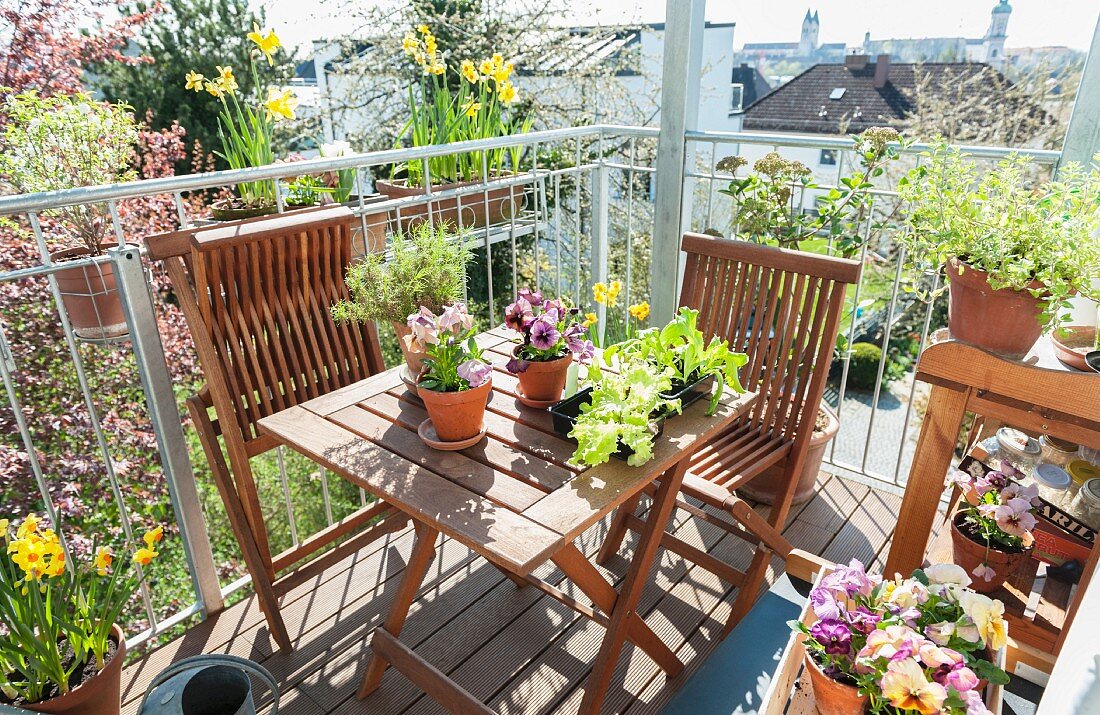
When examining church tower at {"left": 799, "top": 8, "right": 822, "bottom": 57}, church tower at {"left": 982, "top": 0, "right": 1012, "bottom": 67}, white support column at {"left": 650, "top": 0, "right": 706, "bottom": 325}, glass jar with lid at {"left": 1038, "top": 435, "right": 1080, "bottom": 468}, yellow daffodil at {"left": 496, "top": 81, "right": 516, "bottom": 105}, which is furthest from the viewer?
church tower at {"left": 799, "top": 8, "right": 822, "bottom": 57}

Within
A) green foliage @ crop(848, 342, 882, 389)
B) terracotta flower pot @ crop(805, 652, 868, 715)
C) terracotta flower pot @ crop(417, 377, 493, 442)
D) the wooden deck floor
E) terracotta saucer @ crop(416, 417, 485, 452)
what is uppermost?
terracotta flower pot @ crop(417, 377, 493, 442)

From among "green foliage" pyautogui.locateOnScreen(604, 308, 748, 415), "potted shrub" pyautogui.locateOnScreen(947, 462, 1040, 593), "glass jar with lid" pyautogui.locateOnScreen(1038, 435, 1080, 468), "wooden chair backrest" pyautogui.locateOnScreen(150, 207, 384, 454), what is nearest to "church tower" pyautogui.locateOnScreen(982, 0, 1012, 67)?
"glass jar with lid" pyautogui.locateOnScreen(1038, 435, 1080, 468)

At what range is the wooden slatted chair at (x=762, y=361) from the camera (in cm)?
221

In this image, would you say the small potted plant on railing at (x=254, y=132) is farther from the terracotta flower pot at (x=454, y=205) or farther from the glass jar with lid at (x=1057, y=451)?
the glass jar with lid at (x=1057, y=451)

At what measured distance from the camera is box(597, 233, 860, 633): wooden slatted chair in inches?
87.0

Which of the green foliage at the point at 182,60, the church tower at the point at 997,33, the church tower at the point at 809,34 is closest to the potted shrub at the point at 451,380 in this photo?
the church tower at the point at 997,33

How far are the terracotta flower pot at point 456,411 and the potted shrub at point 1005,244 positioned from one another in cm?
121

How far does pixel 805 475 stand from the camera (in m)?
2.84

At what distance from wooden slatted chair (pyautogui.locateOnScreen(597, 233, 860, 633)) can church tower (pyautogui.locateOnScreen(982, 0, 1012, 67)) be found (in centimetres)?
465

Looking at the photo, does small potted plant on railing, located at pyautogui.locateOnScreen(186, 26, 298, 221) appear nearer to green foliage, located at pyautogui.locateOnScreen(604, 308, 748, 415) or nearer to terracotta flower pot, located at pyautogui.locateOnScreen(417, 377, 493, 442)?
terracotta flower pot, located at pyautogui.locateOnScreen(417, 377, 493, 442)

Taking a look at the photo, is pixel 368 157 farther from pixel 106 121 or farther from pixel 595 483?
pixel 595 483

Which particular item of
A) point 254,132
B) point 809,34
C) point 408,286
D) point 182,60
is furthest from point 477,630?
point 182,60

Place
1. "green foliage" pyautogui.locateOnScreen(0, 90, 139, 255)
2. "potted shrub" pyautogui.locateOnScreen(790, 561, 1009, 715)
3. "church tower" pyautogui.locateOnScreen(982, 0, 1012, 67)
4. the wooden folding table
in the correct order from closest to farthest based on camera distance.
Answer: "potted shrub" pyautogui.locateOnScreen(790, 561, 1009, 715), the wooden folding table, "green foliage" pyautogui.locateOnScreen(0, 90, 139, 255), "church tower" pyautogui.locateOnScreen(982, 0, 1012, 67)

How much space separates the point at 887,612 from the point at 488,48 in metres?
7.21
